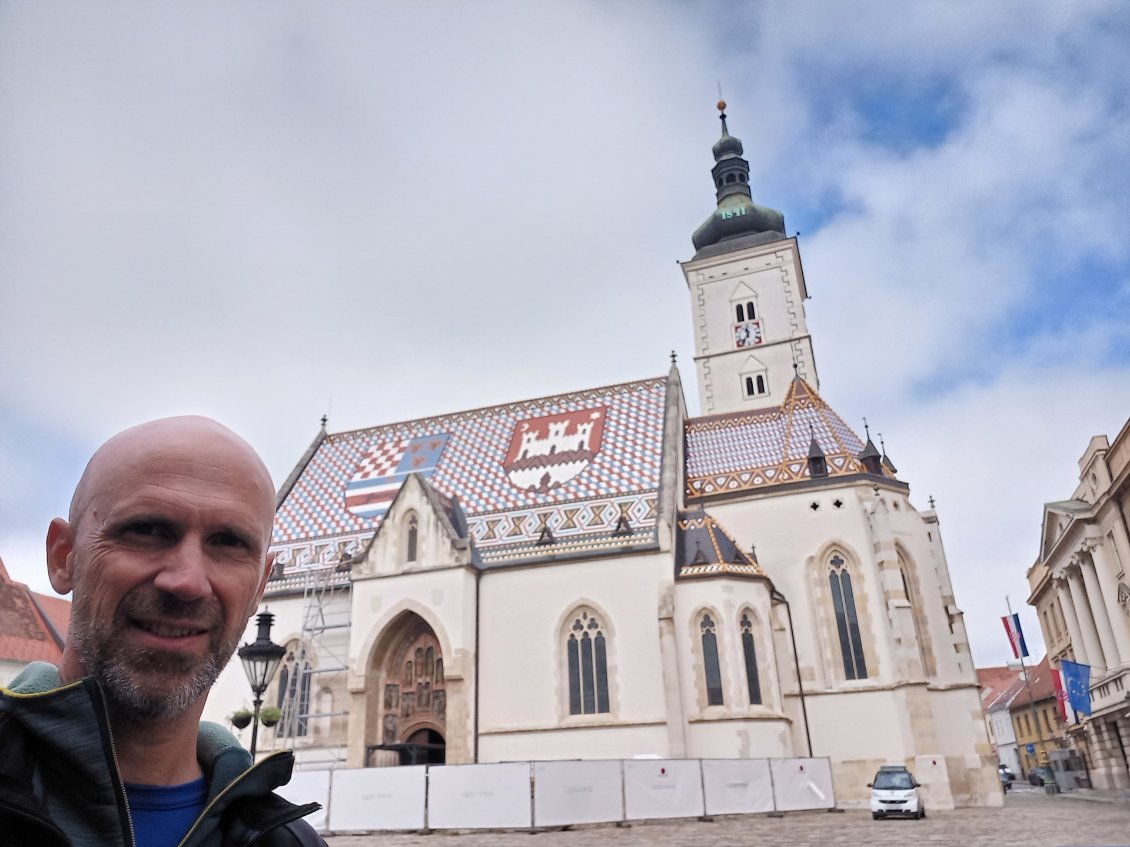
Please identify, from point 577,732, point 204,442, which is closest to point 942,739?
point 577,732

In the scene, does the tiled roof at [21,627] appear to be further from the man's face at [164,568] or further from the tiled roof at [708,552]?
the man's face at [164,568]

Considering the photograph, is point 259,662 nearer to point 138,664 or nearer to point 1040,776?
point 138,664

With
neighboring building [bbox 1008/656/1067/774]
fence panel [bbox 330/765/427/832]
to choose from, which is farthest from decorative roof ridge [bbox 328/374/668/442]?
neighboring building [bbox 1008/656/1067/774]

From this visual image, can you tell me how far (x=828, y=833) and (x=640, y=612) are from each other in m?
9.48

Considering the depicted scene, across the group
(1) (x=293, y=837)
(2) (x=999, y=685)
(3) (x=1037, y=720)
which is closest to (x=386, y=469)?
(1) (x=293, y=837)

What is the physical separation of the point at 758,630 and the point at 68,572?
2390 cm

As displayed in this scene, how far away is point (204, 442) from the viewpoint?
162 centimetres

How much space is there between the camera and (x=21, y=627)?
103 feet

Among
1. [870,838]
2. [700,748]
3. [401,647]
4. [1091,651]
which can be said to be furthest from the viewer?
[1091,651]

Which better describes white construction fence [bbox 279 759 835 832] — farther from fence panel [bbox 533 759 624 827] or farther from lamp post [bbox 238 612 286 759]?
lamp post [bbox 238 612 286 759]

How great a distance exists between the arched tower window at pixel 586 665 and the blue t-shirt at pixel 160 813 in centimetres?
2355

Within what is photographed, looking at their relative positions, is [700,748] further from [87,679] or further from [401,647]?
[87,679]

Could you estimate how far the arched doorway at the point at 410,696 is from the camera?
25.0m

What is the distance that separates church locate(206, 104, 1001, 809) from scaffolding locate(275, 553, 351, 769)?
0.08 metres
